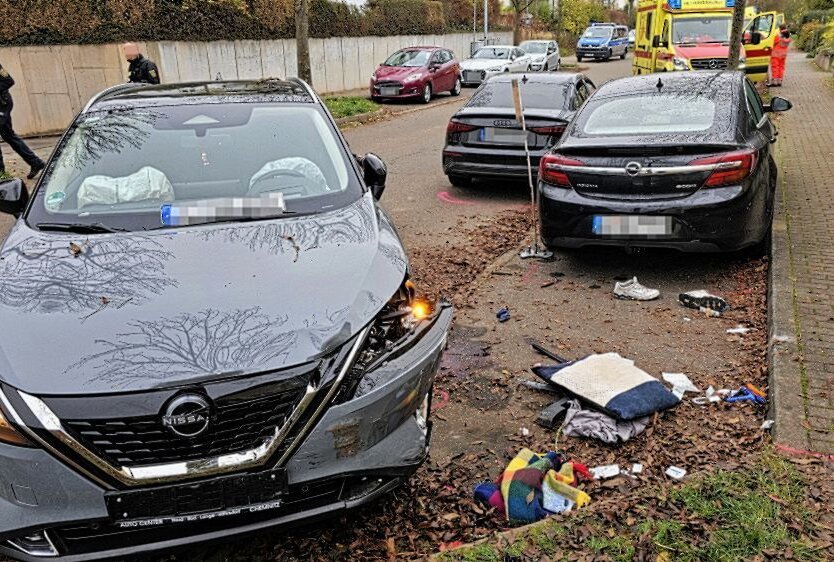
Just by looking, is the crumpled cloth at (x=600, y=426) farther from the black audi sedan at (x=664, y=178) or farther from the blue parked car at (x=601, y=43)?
the blue parked car at (x=601, y=43)

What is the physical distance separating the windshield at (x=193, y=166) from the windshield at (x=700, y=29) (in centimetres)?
1582

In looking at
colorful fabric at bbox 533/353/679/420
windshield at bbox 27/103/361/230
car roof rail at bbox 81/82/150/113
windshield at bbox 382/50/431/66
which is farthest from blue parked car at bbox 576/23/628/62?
colorful fabric at bbox 533/353/679/420

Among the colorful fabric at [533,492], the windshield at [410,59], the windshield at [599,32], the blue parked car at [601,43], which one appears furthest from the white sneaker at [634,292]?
the windshield at [599,32]

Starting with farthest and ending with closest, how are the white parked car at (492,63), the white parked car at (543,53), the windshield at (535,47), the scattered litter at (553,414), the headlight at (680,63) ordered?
1. the windshield at (535,47)
2. the white parked car at (543,53)
3. the white parked car at (492,63)
4. the headlight at (680,63)
5. the scattered litter at (553,414)

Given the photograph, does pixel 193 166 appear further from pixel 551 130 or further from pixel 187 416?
pixel 551 130

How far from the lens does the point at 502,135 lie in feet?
29.2

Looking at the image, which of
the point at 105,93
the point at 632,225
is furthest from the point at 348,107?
the point at 632,225

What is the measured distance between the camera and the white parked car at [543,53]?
28906mm

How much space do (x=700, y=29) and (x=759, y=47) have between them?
87.1 inches

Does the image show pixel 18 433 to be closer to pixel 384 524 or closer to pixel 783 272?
pixel 384 524

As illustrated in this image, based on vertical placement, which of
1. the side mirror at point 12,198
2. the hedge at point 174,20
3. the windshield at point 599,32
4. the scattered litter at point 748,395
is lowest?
the scattered litter at point 748,395

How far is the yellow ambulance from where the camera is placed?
17.2 meters

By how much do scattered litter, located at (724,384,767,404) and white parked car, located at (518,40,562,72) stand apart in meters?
26.2

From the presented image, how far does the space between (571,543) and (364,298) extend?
4.19ft
